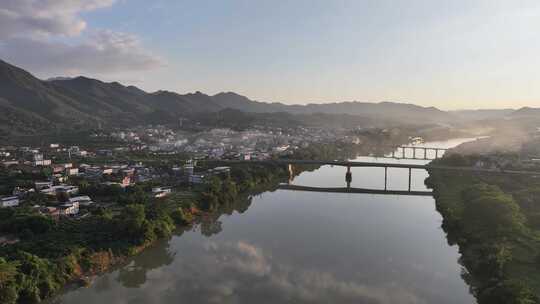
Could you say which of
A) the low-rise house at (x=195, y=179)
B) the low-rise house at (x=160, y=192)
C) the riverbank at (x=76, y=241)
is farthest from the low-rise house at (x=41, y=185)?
the low-rise house at (x=195, y=179)

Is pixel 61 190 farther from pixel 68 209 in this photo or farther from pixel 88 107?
pixel 88 107

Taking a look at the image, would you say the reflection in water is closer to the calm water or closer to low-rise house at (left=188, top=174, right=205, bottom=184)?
the calm water

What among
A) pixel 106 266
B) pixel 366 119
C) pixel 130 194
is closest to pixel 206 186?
pixel 130 194

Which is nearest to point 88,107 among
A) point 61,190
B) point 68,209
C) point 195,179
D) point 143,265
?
point 195,179

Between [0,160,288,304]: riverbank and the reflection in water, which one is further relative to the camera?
the reflection in water

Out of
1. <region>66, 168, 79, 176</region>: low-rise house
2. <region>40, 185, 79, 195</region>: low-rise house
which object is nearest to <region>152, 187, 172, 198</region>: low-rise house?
<region>40, 185, 79, 195</region>: low-rise house
